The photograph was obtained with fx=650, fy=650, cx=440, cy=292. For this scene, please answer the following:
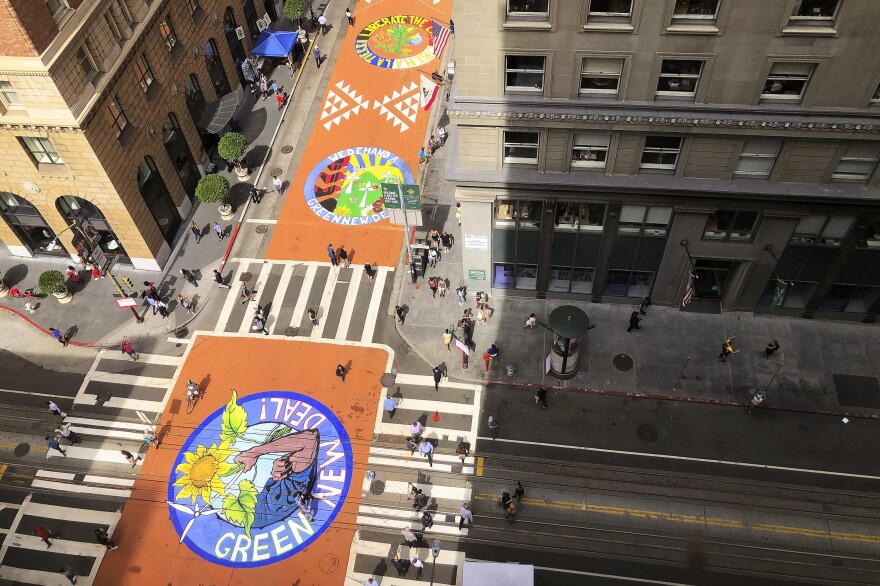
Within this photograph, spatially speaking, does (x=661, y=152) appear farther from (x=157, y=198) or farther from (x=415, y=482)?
(x=157, y=198)

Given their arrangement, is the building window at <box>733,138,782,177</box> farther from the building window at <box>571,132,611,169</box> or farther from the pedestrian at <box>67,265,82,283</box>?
the pedestrian at <box>67,265,82,283</box>

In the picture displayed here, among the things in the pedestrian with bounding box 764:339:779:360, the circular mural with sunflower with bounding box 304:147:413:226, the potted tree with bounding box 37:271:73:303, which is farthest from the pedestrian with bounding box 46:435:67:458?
the pedestrian with bounding box 764:339:779:360

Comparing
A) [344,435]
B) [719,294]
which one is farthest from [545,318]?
[344,435]

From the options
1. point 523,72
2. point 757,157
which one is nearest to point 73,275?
point 523,72

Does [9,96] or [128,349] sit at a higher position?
[9,96]

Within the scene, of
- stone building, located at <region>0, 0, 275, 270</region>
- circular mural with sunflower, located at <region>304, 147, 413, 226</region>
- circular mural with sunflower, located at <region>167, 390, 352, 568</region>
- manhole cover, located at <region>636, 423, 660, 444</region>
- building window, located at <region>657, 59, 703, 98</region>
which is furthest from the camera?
circular mural with sunflower, located at <region>304, 147, 413, 226</region>

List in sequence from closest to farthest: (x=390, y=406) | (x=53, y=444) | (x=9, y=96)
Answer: (x=53, y=444) < (x=9, y=96) < (x=390, y=406)
